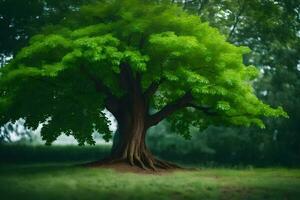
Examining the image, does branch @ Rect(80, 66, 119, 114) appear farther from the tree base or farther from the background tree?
the background tree

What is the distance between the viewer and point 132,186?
62.1 feet

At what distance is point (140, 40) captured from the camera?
85.7ft

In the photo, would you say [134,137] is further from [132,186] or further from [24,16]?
[24,16]

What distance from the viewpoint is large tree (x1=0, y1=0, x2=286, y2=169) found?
23547 mm

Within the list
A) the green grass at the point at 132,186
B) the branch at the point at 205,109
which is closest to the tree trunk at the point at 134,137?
the branch at the point at 205,109

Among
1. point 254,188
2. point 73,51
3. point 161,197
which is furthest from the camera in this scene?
point 73,51

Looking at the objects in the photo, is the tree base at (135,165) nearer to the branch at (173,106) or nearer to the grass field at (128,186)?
the grass field at (128,186)

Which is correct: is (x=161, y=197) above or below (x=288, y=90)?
below

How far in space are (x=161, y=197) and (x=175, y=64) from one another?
10120 millimetres

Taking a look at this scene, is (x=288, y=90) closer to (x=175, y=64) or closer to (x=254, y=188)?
(x=175, y=64)

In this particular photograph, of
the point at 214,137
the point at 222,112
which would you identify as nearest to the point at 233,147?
the point at 214,137

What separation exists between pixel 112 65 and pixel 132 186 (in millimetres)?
7695

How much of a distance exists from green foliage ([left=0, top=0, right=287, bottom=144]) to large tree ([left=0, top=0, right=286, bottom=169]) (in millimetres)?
53

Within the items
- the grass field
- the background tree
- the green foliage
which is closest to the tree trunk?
the green foliage
